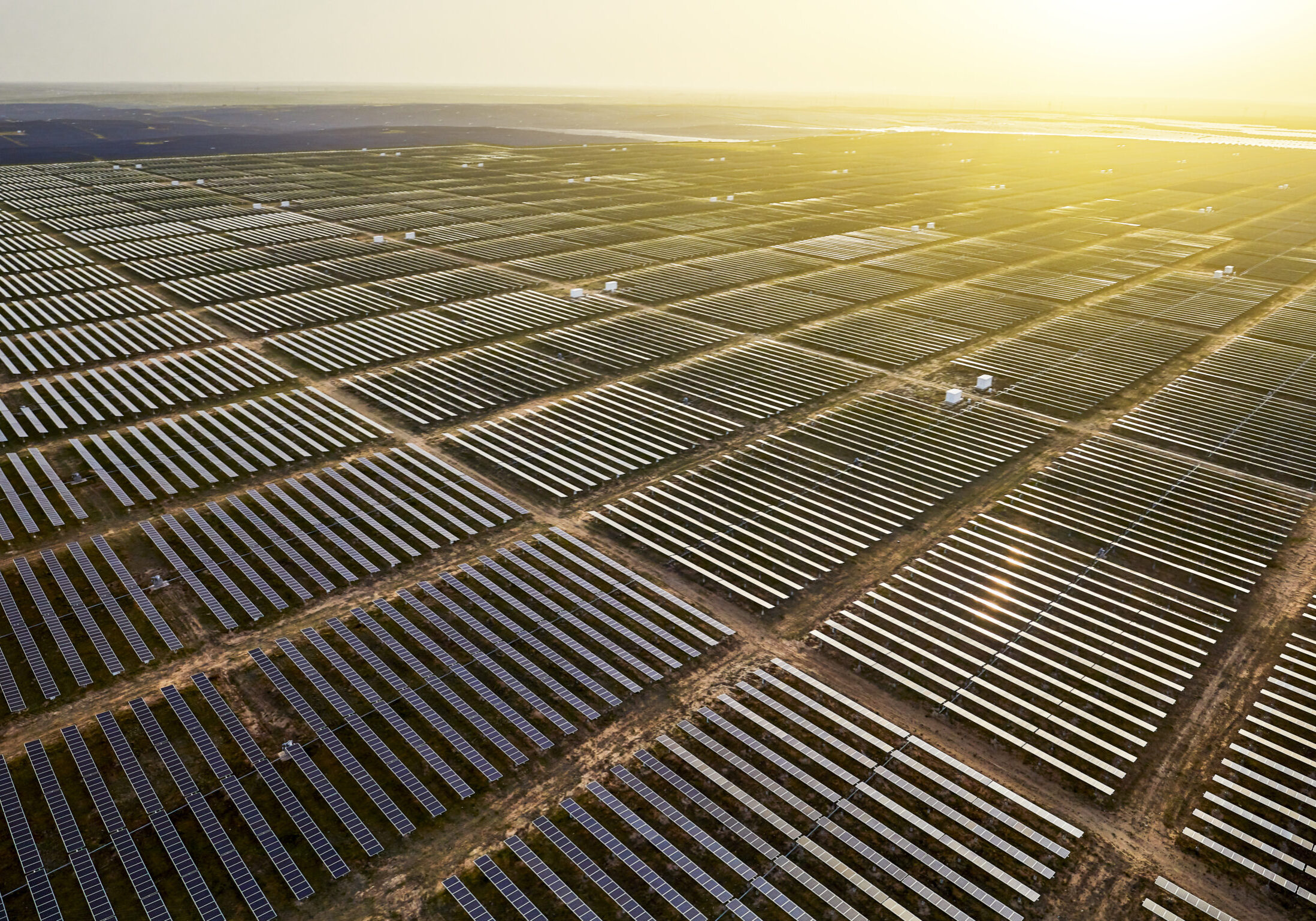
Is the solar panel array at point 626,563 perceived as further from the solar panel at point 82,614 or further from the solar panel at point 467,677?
→ the solar panel at point 82,614

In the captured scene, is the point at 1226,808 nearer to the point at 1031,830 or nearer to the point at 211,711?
the point at 1031,830

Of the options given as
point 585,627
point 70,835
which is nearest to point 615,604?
point 585,627

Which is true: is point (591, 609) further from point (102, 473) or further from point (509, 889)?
point (102, 473)

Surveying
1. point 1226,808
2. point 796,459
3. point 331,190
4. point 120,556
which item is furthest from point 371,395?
point 331,190

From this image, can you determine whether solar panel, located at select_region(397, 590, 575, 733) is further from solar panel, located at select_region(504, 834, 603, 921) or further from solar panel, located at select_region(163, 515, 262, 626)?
solar panel, located at select_region(163, 515, 262, 626)

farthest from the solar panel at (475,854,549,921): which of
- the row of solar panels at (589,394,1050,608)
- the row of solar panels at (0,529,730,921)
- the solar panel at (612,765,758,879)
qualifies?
the row of solar panels at (589,394,1050,608)
